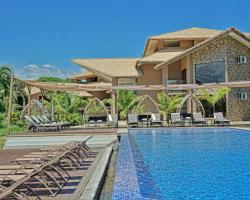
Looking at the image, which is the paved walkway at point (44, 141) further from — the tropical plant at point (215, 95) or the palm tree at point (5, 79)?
the palm tree at point (5, 79)

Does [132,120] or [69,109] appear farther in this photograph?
[69,109]

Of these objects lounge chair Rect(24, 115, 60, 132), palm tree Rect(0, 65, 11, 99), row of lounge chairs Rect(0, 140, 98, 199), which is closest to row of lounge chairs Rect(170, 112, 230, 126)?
lounge chair Rect(24, 115, 60, 132)

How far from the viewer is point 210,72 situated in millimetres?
30953

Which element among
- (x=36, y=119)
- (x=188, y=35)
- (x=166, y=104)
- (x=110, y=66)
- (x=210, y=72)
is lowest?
(x=36, y=119)

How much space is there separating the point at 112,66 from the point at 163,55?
6.26 metres

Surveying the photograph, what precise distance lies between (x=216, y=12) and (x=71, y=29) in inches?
984

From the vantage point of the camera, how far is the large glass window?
3041 cm

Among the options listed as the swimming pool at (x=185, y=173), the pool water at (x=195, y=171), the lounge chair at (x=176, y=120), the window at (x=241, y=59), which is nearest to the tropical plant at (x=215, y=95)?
the window at (x=241, y=59)

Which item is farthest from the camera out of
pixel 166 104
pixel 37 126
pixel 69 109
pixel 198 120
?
pixel 69 109

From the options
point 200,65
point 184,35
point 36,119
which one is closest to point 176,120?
point 36,119

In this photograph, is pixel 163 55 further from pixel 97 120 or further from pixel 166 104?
pixel 97 120

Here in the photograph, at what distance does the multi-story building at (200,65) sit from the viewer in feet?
96.9

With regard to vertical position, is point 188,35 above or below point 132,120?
above

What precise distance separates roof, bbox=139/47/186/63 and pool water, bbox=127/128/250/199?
67.8 feet
